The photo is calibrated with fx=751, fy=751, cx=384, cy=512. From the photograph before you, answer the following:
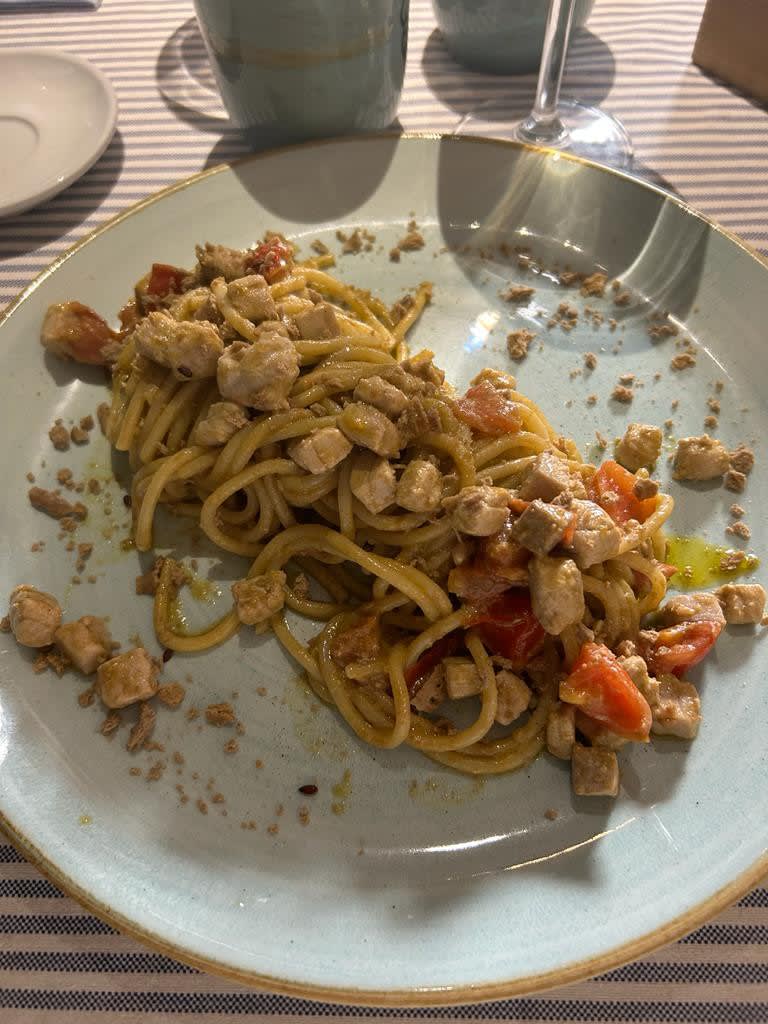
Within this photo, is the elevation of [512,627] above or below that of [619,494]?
below

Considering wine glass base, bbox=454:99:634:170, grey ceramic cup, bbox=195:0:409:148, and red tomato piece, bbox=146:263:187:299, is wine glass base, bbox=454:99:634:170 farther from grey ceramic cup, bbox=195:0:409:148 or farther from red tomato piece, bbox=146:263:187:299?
red tomato piece, bbox=146:263:187:299

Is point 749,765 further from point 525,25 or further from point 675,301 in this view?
point 525,25

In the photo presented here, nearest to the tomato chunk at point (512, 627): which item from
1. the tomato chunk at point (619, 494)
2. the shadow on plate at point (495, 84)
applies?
the tomato chunk at point (619, 494)

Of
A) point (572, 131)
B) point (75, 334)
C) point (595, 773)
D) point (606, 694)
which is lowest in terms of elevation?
point (595, 773)

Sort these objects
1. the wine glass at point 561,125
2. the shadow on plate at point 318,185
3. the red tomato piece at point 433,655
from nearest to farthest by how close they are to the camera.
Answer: the red tomato piece at point 433,655 → the shadow on plate at point 318,185 → the wine glass at point 561,125

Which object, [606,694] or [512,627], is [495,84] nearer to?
[512,627]

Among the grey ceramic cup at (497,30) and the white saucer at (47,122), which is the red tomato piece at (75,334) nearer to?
the white saucer at (47,122)

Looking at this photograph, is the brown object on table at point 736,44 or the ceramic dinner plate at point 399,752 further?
the brown object on table at point 736,44

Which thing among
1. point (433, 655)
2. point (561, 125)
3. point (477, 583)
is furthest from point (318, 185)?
point (433, 655)
